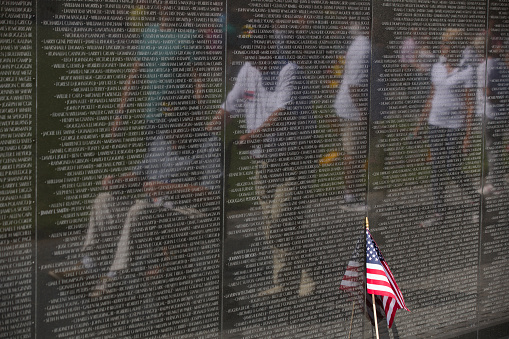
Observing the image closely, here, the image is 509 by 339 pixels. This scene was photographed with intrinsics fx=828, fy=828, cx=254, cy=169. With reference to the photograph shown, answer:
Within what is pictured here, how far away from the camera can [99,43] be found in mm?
6656

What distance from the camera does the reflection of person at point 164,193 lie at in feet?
22.9

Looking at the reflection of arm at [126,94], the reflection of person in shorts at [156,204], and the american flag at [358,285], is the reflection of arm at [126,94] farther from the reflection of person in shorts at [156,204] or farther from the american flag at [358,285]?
the american flag at [358,285]

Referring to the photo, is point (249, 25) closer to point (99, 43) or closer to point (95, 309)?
point (99, 43)

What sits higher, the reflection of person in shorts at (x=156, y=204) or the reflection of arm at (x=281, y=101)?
the reflection of arm at (x=281, y=101)

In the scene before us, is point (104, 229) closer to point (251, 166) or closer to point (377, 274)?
point (251, 166)

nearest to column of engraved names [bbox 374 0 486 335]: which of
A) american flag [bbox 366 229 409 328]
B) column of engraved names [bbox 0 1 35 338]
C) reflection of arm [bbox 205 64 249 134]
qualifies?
american flag [bbox 366 229 409 328]

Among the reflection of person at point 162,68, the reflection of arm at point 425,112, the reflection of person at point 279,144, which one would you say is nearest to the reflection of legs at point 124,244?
the reflection of person at point 162,68

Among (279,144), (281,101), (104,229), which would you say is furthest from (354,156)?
(104,229)

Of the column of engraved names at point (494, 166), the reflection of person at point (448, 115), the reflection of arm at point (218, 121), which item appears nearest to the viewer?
the reflection of arm at point (218, 121)

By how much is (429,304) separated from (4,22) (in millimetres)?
5481

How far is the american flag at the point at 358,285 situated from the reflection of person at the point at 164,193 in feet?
5.97

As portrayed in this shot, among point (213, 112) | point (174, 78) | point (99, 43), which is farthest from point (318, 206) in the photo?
point (99, 43)

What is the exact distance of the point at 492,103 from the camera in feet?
31.4

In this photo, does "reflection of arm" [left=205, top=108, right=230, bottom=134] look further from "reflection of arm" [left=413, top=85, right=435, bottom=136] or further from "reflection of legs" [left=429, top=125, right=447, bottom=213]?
"reflection of legs" [left=429, top=125, right=447, bottom=213]
